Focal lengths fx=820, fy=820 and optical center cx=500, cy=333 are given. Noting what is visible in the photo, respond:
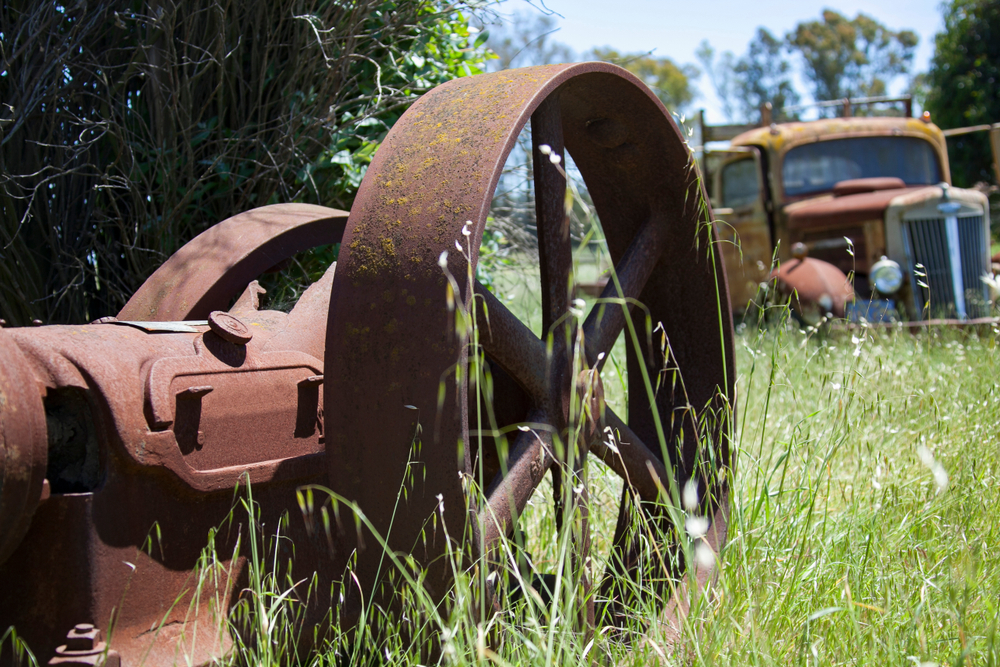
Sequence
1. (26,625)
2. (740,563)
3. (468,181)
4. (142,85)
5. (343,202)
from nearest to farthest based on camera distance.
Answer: (26,625)
(468,181)
(740,563)
(142,85)
(343,202)

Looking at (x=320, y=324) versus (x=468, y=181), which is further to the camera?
(x=320, y=324)

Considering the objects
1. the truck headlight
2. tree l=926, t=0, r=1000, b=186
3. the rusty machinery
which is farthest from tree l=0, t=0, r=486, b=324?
tree l=926, t=0, r=1000, b=186

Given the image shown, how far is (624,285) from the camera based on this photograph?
2131mm

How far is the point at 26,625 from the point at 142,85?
208 cm

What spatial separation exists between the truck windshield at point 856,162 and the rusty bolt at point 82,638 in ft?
24.2

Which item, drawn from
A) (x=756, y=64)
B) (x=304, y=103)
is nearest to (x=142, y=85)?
(x=304, y=103)

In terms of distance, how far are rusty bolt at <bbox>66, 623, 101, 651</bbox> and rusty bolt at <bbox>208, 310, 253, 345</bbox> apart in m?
0.54

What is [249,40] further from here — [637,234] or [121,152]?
[637,234]

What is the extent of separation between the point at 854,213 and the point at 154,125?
19.2 ft

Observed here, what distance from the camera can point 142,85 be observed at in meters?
2.83

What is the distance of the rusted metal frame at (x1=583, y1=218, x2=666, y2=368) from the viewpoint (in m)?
2.01

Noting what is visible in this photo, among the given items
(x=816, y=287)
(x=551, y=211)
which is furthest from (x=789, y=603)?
(x=816, y=287)

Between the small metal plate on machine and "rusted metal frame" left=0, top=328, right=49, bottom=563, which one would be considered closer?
"rusted metal frame" left=0, top=328, right=49, bottom=563

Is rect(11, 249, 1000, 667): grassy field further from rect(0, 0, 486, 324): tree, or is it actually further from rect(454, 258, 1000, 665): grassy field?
rect(0, 0, 486, 324): tree
